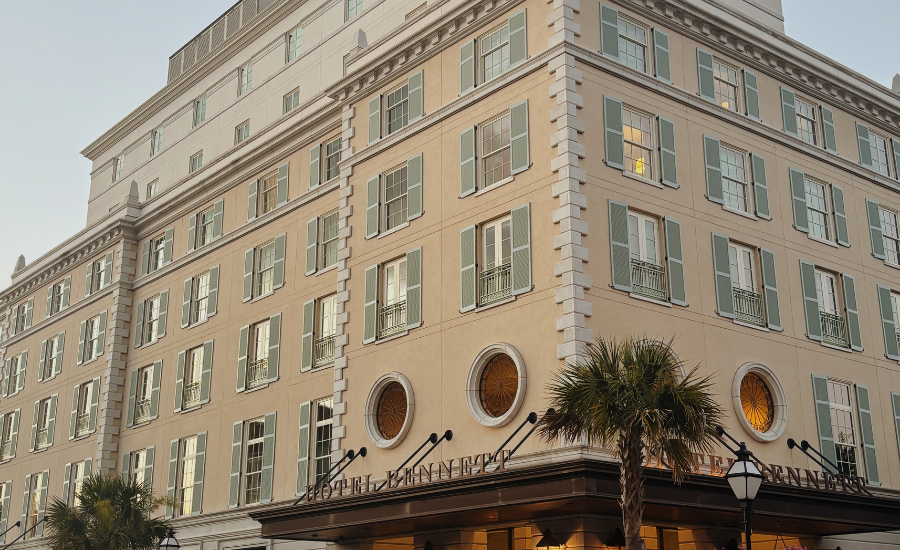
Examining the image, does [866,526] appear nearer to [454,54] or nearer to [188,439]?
[454,54]

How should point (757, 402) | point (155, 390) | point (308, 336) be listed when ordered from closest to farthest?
point (757, 402), point (308, 336), point (155, 390)

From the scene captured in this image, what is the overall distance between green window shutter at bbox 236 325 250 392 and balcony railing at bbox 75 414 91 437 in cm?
1054

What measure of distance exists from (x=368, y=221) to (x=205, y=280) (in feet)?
37.5

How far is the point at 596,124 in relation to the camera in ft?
77.0

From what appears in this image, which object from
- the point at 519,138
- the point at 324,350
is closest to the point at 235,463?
the point at 324,350

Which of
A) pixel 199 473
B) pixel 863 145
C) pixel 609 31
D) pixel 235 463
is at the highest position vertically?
pixel 609 31

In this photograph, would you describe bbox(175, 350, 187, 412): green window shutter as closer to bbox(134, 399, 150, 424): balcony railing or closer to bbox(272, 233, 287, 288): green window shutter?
bbox(134, 399, 150, 424): balcony railing

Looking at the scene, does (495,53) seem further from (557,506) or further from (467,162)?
(557,506)

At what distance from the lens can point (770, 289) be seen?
25844mm

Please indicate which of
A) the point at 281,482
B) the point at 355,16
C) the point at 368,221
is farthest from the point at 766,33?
the point at 281,482

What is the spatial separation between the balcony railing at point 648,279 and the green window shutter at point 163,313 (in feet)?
71.0

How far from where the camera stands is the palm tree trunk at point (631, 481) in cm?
1662

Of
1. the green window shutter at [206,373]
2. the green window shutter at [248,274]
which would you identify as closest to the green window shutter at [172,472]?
the green window shutter at [206,373]

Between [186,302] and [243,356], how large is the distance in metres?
5.16
